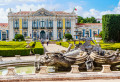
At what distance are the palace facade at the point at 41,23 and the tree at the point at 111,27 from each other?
55.3 ft

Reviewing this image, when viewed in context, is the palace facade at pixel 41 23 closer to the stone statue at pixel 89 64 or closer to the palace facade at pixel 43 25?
the palace facade at pixel 43 25

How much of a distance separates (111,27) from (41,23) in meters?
21.9

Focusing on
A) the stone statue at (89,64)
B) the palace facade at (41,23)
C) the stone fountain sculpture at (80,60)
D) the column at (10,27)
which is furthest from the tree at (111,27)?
the column at (10,27)

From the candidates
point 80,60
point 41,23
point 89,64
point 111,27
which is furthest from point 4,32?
point 89,64

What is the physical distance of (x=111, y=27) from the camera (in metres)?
31.8

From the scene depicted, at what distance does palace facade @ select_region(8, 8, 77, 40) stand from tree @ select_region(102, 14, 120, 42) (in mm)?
16849

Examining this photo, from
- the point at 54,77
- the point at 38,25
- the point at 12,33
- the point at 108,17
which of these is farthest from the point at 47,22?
the point at 54,77

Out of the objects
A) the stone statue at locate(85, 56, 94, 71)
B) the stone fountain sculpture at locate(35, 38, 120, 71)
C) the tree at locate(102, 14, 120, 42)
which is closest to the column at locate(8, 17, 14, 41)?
the tree at locate(102, 14, 120, 42)

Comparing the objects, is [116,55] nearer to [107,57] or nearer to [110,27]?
[107,57]

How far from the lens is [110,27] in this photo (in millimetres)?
31906

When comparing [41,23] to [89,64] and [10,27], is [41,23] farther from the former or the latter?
[89,64]

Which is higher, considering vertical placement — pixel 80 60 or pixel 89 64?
pixel 80 60

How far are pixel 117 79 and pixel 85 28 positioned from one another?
139ft

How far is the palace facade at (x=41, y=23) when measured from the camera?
48.6m
